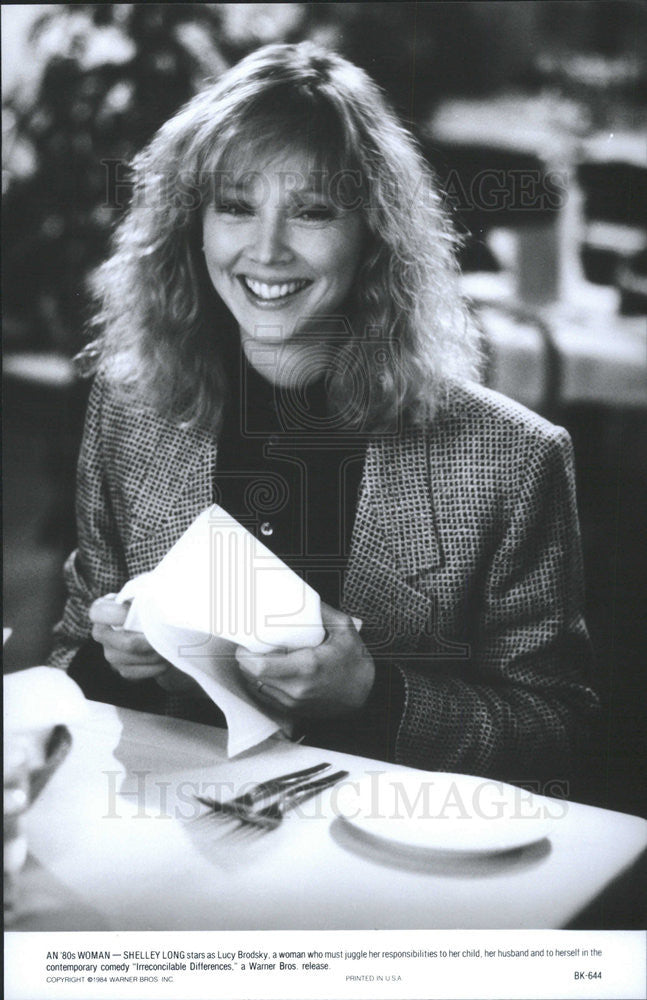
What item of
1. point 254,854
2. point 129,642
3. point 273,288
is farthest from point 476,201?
point 254,854

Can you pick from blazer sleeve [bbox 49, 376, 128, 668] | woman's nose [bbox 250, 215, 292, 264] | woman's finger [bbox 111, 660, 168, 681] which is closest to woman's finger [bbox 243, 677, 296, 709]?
woman's finger [bbox 111, 660, 168, 681]

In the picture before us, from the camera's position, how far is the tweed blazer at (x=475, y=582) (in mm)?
1196

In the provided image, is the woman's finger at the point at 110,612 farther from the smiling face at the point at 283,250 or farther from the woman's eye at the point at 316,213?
the woman's eye at the point at 316,213

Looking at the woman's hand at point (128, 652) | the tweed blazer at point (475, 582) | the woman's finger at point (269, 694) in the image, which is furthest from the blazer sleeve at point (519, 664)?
the woman's hand at point (128, 652)

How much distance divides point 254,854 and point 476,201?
801mm

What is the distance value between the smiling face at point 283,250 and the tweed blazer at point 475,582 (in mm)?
180

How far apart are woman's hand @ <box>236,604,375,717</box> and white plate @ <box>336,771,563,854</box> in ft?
0.37

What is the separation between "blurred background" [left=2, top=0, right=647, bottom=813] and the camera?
120 centimetres

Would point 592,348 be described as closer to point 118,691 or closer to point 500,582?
point 500,582

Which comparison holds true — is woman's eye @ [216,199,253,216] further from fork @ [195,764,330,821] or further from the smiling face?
fork @ [195,764,330,821]

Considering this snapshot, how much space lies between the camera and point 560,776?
1232 millimetres

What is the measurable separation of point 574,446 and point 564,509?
81mm

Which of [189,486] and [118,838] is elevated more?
[189,486]

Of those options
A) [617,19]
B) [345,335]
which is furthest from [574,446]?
[617,19]
